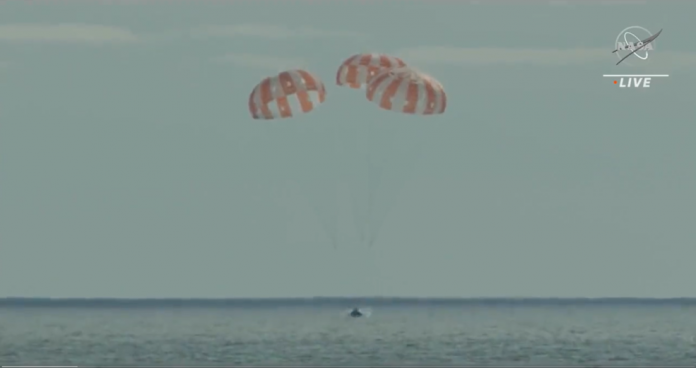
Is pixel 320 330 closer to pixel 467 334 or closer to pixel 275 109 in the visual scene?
pixel 467 334

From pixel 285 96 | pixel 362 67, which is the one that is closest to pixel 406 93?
pixel 362 67

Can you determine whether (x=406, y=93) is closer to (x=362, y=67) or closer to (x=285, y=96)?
(x=362, y=67)

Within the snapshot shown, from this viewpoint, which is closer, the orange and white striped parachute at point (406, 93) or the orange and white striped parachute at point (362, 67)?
the orange and white striped parachute at point (406, 93)

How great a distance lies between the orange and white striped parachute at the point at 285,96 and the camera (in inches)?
1806

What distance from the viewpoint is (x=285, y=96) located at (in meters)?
45.9

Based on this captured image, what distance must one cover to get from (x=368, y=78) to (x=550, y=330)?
53580 millimetres

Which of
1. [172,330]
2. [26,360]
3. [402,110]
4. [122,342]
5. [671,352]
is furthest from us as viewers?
[172,330]

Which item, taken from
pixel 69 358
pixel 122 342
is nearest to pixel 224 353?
pixel 69 358

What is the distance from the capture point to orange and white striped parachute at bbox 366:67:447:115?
1750 inches

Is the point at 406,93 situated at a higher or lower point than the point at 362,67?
lower

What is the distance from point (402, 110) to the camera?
44.5 m

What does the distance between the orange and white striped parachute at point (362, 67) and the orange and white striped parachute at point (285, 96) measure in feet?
3.53

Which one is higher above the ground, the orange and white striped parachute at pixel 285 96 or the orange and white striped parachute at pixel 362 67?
the orange and white striped parachute at pixel 362 67

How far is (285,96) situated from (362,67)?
257cm
